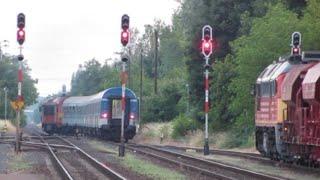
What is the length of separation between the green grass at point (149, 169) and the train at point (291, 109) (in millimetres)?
3964

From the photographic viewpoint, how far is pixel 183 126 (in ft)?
181

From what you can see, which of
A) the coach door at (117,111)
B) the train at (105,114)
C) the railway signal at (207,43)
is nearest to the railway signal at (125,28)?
the railway signal at (207,43)

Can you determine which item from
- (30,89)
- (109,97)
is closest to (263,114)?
(109,97)

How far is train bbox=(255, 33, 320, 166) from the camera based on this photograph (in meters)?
A: 22.4

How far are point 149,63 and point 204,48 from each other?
270 feet

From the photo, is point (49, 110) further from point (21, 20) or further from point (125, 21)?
point (125, 21)

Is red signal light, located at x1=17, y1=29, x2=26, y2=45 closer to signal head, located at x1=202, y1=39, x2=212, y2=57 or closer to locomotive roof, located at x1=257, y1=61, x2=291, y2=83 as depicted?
signal head, located at x1=202, y1=39, x2=212, y2=57

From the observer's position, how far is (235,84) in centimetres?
3975

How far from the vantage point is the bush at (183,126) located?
54.7 meters

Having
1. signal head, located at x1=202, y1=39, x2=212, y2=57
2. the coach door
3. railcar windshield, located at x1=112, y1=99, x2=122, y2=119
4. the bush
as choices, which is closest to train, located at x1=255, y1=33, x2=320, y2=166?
signal head, located at x1=202, y1=39, x2=212, y2=57

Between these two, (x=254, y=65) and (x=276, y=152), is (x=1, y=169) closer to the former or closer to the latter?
(x=276, y=152)

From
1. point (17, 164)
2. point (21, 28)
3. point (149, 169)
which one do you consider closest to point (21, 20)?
point (21, 28)

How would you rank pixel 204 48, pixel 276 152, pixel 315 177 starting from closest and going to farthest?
pixel 315 177 → pixel 276 152 → pixel 204 48

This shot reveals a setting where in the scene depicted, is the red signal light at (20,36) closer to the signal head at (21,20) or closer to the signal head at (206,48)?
the signal head at (21,20)
